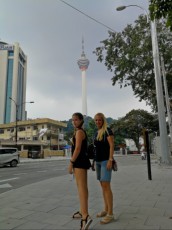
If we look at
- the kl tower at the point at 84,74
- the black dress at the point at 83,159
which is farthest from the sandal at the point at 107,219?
the kl tower at the point at 84,74

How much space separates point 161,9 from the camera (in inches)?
190

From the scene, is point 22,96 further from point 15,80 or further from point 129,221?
point 129,221

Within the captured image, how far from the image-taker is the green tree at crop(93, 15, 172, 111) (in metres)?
18.3

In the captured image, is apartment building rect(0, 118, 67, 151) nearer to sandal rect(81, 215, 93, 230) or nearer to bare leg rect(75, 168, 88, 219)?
bare leg rect(75, 168, 88, 219)

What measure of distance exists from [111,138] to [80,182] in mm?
904

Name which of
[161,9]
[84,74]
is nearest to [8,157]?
[161,9]

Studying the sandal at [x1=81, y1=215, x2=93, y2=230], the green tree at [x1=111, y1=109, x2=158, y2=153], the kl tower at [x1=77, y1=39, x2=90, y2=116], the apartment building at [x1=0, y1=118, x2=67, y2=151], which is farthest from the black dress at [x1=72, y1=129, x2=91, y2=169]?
the kl tower at [x1=77, y1=39, x2=90, y2=116]

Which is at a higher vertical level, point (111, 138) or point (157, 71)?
point (157, 71)

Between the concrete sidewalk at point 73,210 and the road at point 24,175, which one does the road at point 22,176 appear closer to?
the road at point 24,175

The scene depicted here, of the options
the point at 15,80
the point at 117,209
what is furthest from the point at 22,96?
the point at 117,209

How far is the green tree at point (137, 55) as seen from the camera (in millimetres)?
18281

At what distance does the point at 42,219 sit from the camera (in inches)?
187

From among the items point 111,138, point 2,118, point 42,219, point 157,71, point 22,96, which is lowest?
point 42,219

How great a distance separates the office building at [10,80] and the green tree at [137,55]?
3182 inches
